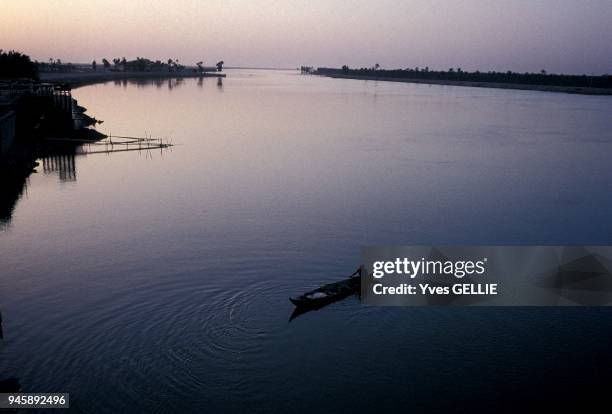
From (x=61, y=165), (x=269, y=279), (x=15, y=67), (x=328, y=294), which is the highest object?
(x=15, y=67)

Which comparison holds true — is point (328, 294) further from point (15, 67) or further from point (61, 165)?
point (15, 67)

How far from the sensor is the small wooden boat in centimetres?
2776

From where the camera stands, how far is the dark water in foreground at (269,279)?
22.4m

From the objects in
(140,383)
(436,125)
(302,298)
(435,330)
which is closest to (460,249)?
(435,330)

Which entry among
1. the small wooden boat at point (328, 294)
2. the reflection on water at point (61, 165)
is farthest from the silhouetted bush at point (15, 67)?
the small wooden boat at point (328, 294)

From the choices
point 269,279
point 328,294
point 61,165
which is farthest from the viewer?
point 61,165

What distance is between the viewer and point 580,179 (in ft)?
208

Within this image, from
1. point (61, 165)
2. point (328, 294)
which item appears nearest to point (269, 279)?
point (328, 294)

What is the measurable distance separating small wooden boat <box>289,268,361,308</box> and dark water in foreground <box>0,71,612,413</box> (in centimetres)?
58

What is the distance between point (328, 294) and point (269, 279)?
16.0 feet

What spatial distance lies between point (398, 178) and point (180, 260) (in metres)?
33.7

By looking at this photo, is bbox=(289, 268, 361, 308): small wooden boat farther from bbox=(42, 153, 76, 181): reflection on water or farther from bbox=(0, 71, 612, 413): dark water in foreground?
bbox=(42, 153, 76, 181): reflection on water

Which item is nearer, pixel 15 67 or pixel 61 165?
pixel 61 165

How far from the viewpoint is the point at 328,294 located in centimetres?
2852
